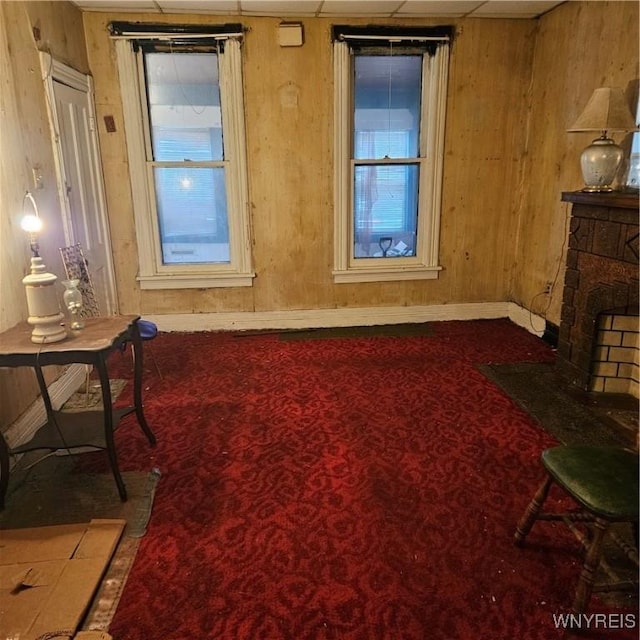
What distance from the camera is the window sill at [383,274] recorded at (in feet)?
14.8

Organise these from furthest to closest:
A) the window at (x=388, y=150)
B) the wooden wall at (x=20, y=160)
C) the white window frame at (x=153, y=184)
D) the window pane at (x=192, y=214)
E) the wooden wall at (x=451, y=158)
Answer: the window pane at (x=192, y=214), the window at (x=388, y=150), the white window frame at (x=153, y=184), the wooden wall at (x=451, y=158), the wooden wall at (x=20, y=160)

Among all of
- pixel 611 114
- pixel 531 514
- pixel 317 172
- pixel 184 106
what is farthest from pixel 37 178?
pixel 611 114

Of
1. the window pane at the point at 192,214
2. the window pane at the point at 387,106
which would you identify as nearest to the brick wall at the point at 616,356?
the window pane at the point at 387,106

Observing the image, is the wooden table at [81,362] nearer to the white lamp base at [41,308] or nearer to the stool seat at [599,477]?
the white lamp base at [41,308]

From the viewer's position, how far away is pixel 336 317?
4.61 metres

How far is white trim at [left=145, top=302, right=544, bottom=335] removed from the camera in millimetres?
4500

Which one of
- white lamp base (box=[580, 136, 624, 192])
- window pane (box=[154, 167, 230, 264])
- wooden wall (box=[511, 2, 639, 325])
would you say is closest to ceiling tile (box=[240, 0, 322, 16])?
window pane (box=[154, 167, 230, 264])

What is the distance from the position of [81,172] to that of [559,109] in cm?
356

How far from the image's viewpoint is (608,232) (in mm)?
2914

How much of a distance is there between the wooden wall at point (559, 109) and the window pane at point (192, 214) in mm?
2594

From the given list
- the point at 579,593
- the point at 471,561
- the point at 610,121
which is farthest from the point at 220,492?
the point at 610,121

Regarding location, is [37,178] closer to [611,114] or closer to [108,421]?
[108,421]

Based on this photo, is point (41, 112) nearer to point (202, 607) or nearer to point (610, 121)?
point (202, 607)

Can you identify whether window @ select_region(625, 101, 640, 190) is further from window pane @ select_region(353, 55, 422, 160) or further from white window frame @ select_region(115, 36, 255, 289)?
white window frame @ select_region(115, 36, 255, 289)
